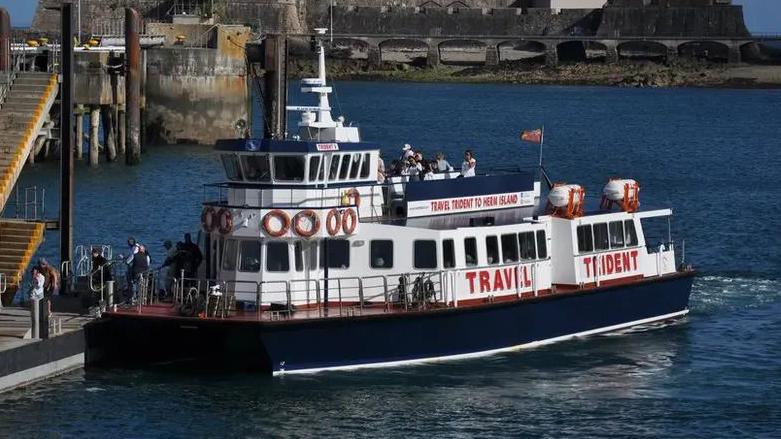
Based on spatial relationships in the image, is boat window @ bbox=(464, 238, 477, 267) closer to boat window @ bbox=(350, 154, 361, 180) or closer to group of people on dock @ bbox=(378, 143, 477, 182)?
group of people on dock @ bbox=(378, 143, 477, 182)

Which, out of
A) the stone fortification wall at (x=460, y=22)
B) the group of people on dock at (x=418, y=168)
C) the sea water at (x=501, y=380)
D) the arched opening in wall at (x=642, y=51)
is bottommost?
the sea water at (x=501, y=380)

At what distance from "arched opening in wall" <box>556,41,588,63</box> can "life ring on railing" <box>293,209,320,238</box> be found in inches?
5417

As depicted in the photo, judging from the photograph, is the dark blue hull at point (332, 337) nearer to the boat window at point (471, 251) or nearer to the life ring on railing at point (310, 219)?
the boat window at point (471, 251)

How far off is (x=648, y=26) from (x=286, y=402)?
140m

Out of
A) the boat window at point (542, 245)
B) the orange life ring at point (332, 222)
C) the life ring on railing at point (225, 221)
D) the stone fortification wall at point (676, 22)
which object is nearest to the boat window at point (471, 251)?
the boat window at point (542, 245)

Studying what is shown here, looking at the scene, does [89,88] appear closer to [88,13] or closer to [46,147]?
[46,147]

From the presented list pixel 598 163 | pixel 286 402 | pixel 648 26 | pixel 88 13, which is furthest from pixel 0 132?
pixel 648 26

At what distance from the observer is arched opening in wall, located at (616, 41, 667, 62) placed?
548 feet

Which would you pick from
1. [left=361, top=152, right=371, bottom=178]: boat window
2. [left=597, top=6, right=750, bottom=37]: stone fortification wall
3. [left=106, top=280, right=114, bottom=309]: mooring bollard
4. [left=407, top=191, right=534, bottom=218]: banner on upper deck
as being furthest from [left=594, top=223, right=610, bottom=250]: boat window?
[left=597, top=6, right=750, bottom=37]: stone fortification wall

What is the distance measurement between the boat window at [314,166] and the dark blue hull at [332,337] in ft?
9.96

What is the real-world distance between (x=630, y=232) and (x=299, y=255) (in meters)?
8.71

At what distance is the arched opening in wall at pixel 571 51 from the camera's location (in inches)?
6658

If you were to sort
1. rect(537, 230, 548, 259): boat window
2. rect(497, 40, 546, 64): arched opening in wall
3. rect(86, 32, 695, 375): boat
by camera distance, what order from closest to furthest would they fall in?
rect(86, 32, 695, 375): boat < rect(537, 230, 548, 259): boat window < rect(497, 40, 546, 64): arched opening in wall

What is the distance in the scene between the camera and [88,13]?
159 m
